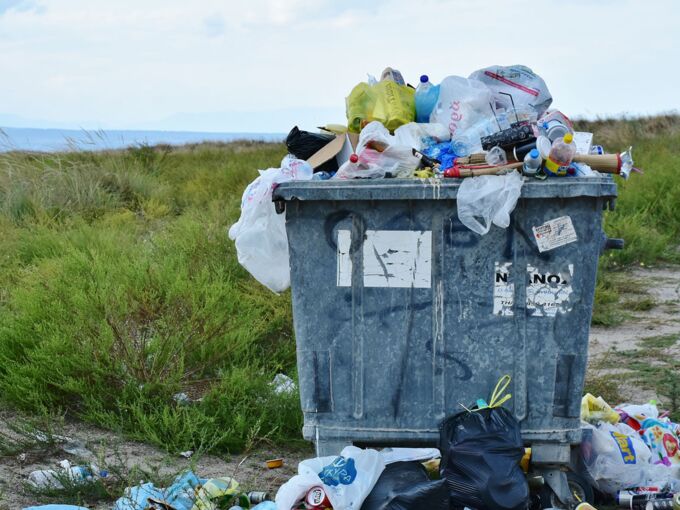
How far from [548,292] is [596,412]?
3.13 ft

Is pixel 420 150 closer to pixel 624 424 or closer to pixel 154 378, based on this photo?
pixel 624 424

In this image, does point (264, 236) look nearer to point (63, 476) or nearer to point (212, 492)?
point (212, 492)

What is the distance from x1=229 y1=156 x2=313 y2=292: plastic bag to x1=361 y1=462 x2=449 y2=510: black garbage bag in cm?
83

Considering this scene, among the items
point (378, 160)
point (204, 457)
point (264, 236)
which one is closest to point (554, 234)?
point (378, 160)

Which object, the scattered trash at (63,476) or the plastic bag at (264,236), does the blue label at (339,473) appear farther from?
the scattered trash at (63,476)

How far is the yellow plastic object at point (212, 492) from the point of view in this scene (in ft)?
10.4

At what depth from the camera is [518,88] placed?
146 inches

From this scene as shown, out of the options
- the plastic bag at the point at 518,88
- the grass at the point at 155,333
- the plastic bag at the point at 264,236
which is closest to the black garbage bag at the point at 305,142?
the plastic bag at the point at 264,236

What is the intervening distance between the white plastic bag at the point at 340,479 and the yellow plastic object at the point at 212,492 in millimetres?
284

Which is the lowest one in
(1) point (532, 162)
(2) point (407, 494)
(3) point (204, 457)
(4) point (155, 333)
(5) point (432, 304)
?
(3) point (204, 457)

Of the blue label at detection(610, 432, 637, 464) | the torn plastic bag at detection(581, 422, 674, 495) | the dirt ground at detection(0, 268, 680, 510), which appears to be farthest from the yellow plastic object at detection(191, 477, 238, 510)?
the blue label at detection(610, 432, 637, 464)

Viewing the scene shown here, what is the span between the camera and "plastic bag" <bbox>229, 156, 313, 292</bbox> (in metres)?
3.35

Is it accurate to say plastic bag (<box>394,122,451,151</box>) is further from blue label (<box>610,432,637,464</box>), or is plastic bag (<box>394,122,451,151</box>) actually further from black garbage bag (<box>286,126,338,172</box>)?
blue label (<box>610,432,637,464</box>)

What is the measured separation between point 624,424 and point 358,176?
159 cm
